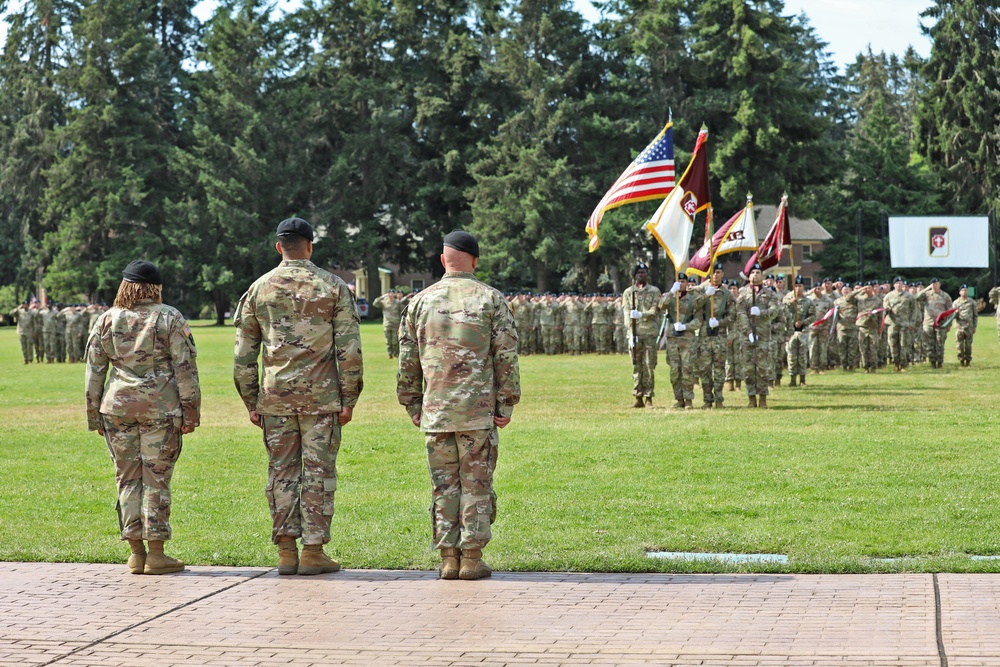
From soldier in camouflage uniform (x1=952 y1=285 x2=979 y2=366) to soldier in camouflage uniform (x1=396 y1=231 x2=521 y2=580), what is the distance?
71.7 ft

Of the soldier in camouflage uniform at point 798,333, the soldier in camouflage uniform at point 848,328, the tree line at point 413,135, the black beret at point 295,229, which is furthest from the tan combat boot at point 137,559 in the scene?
the tree line at point 413,135

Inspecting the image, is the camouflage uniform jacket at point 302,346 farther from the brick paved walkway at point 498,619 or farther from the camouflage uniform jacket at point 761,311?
the camouflage uniform jacket at point 761,311

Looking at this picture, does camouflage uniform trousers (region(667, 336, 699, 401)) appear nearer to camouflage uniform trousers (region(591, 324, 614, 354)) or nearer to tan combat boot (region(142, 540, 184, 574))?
tan combat boot (region(142, 540, 184, 574))

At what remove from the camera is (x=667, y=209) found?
1969cm

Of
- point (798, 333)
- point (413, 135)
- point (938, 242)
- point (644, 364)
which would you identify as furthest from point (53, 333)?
point (413, 135)

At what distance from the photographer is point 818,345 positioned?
1058 inches

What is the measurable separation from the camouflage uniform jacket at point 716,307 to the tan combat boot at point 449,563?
11435 millimetres

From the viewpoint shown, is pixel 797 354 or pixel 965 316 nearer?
pixel 797 354

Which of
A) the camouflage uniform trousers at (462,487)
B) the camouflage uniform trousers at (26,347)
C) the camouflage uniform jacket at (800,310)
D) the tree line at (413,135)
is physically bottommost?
the camouflage uniform trousers at (462,487)

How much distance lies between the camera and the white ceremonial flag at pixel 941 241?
158ft

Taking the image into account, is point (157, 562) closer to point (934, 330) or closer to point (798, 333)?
point (798, 333)

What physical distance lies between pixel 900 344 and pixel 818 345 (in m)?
1.82

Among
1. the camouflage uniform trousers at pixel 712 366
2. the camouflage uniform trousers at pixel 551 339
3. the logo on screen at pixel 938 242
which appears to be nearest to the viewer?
the camouflage uniform trousers at pixel 712 366

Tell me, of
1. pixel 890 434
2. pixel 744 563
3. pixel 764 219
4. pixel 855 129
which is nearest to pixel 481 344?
pixel 744 563
